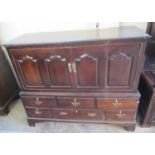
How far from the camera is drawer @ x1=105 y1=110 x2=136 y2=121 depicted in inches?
62.2

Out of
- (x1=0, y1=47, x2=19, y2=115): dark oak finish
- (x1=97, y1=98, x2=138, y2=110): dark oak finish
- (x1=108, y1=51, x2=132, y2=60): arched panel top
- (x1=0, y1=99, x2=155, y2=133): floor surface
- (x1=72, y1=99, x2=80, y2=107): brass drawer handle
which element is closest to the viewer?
(x1=108, y1=51, x2=132, y2=60): arched panel top

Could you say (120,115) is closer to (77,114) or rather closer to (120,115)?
(120,115)

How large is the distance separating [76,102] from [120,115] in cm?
54

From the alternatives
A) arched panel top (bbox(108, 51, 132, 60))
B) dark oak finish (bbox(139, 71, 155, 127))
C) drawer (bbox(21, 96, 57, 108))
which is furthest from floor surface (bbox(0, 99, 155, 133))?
arched panel top (bbox(108, 51, 132, 60))

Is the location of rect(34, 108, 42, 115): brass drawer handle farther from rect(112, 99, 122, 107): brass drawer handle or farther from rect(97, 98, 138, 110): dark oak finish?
rect(112, 99, 122, 107): brass drawer handle

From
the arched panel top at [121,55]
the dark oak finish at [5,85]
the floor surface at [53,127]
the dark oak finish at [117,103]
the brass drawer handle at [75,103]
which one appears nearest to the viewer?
the arched panel top at [121,55]

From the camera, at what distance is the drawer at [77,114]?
5.43 ft

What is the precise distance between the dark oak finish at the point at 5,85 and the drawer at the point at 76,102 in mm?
980

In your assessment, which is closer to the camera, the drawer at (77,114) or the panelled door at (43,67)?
the panelled door at (43,67)

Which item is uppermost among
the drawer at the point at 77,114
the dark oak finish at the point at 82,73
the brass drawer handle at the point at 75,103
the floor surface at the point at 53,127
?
the dark oak finish at the point at 82,73

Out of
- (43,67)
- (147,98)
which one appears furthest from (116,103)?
(43,67)

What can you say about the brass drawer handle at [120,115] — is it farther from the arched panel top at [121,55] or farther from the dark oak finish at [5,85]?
the dark oak finish at [5,85]

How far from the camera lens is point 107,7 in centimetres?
138

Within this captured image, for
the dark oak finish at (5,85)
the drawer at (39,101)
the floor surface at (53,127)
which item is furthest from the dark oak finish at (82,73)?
the dark oak finish at (5,85)
